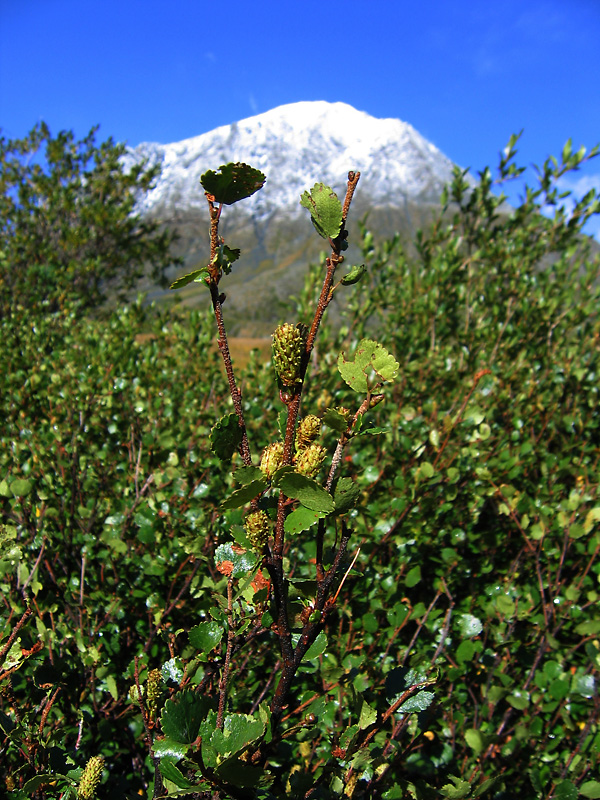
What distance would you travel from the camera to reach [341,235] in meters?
0.78

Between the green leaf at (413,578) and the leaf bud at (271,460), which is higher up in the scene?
the leaf bud at (271,460)

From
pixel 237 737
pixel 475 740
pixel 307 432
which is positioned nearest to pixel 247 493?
pixel 307 432

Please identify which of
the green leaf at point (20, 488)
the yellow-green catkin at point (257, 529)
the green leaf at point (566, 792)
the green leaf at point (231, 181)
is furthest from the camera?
the green leaf at point (20, 488)

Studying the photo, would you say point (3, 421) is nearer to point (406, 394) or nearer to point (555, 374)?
point (406, 394)

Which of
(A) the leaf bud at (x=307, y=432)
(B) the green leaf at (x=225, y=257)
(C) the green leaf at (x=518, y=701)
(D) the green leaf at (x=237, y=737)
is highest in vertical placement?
(B) the green leaf at (x=225, y=257)

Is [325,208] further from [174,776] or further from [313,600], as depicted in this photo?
[174,776]

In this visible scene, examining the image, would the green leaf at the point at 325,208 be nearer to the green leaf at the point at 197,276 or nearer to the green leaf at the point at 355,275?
the green leaf at the point at 355,275

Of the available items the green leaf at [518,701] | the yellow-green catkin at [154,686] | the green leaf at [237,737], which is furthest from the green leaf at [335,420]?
the green leaf at [518,701]

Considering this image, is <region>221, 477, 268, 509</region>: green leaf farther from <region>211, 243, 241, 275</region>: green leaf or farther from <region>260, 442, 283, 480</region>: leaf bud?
<region>211, 243, 241, 275</region>: green leaf

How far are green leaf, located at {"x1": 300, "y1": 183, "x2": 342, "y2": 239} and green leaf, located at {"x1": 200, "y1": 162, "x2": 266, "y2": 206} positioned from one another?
81mm

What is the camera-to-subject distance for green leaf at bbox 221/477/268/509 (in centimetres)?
73

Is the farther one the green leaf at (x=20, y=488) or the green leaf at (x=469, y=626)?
the green leaf at (x=20, y=488)

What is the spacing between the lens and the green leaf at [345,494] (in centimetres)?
84

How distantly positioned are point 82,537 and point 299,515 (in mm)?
1413
